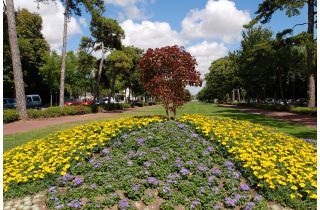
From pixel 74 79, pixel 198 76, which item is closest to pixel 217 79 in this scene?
pixel 74 79

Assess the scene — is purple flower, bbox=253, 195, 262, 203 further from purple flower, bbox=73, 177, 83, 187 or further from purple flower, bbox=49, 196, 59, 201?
purple flower, bbox=49, 196, 59, 201

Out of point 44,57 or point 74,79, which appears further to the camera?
point 74,79

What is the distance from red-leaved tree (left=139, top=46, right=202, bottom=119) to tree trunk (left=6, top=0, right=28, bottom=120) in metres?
13.2

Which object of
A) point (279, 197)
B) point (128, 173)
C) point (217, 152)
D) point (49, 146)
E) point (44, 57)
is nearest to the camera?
point (279, 197)

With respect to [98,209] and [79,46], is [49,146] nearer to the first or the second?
[98,209]

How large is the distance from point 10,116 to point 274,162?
59.2 feet

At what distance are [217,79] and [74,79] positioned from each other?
3118cm

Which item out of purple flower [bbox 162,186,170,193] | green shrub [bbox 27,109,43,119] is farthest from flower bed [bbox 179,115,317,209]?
green shrub [bbox 27,109,43,119]

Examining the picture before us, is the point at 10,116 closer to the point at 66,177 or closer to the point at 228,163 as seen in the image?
the point at 66,177

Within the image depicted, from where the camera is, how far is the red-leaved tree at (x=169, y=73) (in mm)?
10023

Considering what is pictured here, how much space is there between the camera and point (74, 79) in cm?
4959

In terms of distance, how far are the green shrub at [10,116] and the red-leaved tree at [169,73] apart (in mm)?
13003

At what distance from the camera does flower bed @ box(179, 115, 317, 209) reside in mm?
5387

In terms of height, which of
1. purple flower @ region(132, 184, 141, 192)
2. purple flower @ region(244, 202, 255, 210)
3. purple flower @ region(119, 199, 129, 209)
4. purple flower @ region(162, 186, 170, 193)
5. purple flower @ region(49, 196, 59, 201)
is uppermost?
purple flower @ region(132, 184, 141, 192)
